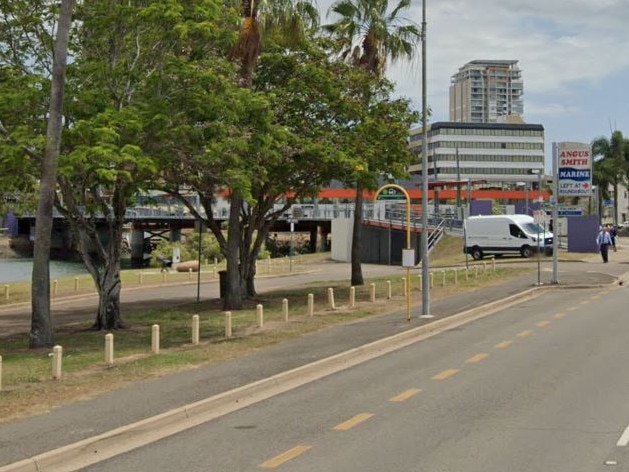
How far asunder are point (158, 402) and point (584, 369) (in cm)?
636

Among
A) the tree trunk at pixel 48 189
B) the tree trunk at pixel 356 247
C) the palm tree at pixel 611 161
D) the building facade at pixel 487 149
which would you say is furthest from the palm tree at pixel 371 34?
the building facade at pixel 487 149

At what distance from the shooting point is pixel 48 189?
15398 millimetres

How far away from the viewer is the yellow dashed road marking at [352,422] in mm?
8578

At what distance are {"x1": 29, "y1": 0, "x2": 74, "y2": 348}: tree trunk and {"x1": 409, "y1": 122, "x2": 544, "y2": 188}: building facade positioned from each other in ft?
488

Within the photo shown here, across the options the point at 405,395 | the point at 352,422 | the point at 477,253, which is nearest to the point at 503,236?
the point at 477,253

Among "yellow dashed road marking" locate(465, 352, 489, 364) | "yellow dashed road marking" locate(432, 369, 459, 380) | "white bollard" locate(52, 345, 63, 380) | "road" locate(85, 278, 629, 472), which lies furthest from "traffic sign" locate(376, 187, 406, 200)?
"white bollard" locate(52, 345, 63, 380)

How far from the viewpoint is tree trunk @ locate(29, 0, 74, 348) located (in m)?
15.2

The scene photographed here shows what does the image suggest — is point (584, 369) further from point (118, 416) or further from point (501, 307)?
point (501, 307)

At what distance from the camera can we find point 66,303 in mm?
30250

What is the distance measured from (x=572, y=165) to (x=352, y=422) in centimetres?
2583

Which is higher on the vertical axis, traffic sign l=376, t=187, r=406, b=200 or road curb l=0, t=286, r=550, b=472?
traffic sign l=376, t=187, r=406, b=200

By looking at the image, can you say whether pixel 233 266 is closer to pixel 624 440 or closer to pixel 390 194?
pixel 390 194

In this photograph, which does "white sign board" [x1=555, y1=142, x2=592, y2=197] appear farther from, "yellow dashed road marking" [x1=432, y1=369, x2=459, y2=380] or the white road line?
the white road line

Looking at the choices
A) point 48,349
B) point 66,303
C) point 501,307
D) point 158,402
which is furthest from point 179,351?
point 66,303
